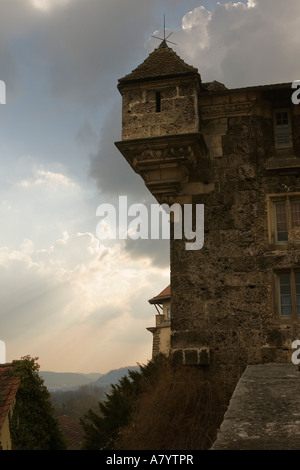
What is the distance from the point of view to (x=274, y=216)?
37.3 ft

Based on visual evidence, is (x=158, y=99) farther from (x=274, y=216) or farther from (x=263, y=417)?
(x=263, y=417)

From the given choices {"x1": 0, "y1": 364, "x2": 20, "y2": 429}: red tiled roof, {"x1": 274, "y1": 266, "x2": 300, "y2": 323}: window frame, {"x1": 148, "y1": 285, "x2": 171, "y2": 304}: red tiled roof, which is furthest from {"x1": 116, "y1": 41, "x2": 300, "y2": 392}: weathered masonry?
{"x1": 148, "y1": 285, "x2": 171, "y2": 304}: red tiled roof

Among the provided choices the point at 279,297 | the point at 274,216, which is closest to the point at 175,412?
the point at 279,297

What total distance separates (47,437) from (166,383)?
986cm

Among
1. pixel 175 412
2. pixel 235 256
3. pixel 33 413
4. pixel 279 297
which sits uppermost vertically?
pixel 235 256

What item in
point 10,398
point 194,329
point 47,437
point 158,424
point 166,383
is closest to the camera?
point 158,424

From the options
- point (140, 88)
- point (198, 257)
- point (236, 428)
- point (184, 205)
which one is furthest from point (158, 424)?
point (140, 88)

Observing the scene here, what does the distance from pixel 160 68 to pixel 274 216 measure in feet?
12.8

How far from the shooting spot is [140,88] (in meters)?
11.8

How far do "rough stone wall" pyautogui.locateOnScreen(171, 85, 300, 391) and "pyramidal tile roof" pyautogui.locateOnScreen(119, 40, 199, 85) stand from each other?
2.50ft

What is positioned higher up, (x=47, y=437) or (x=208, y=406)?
(x=208, y=406)

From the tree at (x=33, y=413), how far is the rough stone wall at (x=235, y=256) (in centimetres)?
907

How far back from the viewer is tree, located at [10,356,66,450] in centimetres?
1798
